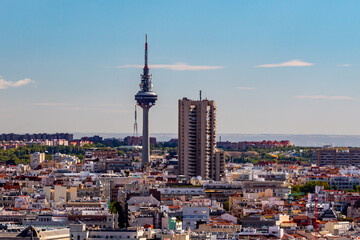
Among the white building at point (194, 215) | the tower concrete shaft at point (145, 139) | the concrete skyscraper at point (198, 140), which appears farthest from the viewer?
the tower concrete shaft at point (145, 139)

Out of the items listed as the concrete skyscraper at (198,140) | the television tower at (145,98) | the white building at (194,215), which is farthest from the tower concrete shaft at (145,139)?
the white building at (194,215)

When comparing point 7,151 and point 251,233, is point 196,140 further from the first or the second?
point 7,151

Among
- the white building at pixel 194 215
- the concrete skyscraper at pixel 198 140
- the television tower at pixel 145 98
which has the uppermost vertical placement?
the television tower at pixel 145 98

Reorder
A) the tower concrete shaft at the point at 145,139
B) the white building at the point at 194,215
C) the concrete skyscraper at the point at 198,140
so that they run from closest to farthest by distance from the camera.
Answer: the white building at the point at 194,215 < the concrete skyscraper at the point at 198,140 < the tower concrete shaft at the point at 145,139

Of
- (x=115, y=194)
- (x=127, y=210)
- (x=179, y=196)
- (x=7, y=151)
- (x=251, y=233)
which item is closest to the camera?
(x=251, y=233)

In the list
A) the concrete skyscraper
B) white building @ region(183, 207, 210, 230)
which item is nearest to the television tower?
the concrete skyscraper

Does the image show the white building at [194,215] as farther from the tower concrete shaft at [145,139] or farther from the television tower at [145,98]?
the television tower at [145,98]

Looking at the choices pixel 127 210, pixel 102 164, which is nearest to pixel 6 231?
pixel 127 210

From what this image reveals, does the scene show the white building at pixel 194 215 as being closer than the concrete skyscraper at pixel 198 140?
Yes

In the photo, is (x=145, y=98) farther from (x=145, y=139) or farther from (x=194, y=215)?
(x=194, y=215)
